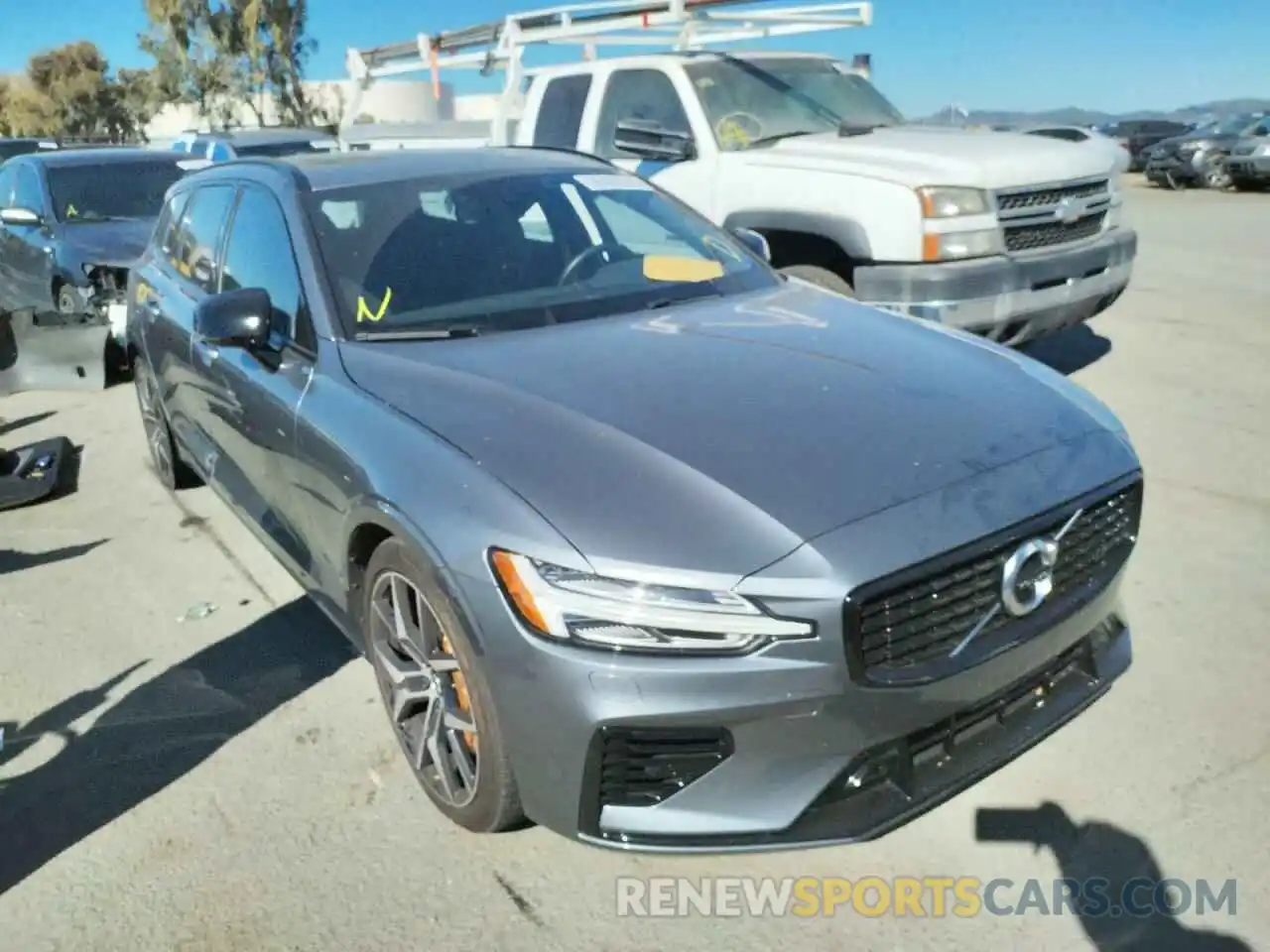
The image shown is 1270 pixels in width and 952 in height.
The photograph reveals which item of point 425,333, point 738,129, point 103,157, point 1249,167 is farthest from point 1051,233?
point 1249,167

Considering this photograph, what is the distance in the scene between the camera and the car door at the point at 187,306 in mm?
4426

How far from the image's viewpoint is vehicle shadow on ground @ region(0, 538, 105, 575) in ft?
16.0

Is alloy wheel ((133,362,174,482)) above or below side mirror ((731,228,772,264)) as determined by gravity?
below

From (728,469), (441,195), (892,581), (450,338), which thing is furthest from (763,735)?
(441,195)

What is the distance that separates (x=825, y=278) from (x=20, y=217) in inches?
259

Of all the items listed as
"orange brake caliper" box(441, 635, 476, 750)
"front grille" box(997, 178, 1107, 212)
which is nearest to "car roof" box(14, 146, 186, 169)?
"front grille" box(997, 178, 1107, 212)

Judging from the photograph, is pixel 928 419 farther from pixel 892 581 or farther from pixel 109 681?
pixel 109 681

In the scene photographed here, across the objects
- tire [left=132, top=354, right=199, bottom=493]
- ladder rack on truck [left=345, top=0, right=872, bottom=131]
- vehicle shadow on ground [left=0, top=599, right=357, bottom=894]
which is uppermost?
ladder rack on truck [left=345, top=0, right=872, bottom=131]

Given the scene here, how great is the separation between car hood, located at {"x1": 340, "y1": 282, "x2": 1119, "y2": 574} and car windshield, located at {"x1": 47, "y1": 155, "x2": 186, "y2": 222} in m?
7.36

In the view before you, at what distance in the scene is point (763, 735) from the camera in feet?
7.51

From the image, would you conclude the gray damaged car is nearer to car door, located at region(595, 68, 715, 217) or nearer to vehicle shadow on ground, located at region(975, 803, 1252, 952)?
vehicle shadow on ground, located at region(975, 803, 1252, 952)

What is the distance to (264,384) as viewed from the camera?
3.61 m

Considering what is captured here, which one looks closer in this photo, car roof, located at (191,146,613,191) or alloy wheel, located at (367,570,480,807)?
alloy wheel, located at (367,570,480,807)

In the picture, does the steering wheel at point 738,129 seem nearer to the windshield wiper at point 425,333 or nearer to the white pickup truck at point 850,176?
the white pickup truck at point 850,176
